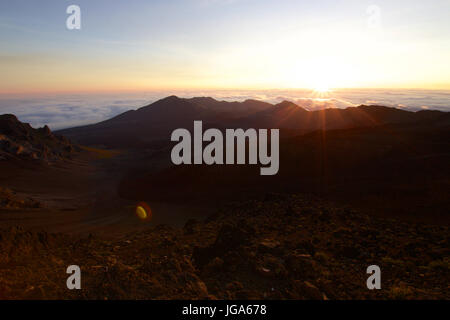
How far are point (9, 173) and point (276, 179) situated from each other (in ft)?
87.2

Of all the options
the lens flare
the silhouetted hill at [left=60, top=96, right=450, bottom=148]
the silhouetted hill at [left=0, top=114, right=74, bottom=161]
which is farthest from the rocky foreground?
the silhouetted hill at [left=60, top=96, right=450, bottom=148]

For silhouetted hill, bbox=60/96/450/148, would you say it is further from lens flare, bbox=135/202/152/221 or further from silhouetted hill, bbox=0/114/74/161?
lens flare, bbox=135/202/152/221

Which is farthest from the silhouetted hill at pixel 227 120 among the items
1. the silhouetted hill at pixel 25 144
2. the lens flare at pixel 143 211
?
the lens flare at pixel 143 211

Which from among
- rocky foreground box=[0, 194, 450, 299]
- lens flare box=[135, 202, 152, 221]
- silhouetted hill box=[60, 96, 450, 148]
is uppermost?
silhouetted hill box=[60, 96, 450, 148]

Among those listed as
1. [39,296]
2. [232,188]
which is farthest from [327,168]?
[39,296]

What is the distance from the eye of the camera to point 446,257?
21.6ft

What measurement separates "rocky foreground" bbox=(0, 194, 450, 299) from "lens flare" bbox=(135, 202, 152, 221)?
7.11 meters

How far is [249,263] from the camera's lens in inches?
227

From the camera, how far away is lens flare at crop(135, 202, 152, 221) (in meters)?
16.8

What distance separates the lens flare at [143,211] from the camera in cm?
1680

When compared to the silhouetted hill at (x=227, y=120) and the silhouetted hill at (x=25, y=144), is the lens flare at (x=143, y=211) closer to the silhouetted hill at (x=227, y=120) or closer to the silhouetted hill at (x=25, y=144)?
the silhouetted hill at (x=25, y=144)

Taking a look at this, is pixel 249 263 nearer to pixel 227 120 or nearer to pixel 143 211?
pixel 143 211

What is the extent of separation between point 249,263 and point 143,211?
560 inches

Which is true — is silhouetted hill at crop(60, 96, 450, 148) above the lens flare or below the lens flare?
above
